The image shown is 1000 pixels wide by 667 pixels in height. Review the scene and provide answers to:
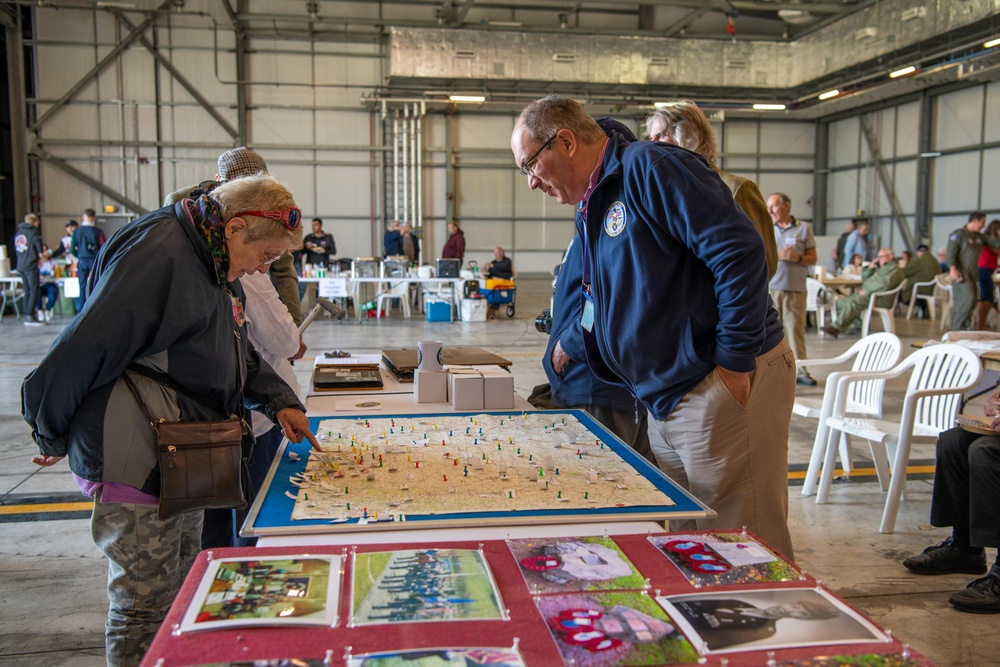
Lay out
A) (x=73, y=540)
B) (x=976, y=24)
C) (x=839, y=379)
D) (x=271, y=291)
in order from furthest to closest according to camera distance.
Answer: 1. (x=976, y=24)
2. (x=839, y=379)
3. (x=73, y=540)
4. (x=271, y=291)

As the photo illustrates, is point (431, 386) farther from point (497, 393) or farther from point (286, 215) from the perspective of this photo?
point (286, 215)

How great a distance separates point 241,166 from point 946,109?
1473cm

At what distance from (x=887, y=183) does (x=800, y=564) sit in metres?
14.6

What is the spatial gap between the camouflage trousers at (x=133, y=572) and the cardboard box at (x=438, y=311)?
9809 millimetres

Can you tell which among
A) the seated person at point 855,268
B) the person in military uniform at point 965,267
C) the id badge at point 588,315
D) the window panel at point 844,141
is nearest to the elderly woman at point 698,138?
the id badge at point 588,315

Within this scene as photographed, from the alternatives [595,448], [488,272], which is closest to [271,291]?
[595,448]

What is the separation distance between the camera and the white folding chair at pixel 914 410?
3213 mm

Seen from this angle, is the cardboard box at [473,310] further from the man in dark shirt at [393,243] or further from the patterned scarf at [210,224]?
the patterned scarf at [210,224]

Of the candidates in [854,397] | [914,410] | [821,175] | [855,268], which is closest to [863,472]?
[854,397]

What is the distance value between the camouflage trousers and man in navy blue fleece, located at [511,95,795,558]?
108 cm

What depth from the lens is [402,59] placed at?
13570 millimetres

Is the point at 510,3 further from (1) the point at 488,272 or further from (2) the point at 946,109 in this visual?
(2) the point at 946,109

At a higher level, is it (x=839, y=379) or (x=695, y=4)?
(x=695, y=4)

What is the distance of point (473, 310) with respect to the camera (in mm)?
11320
